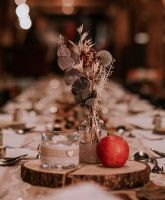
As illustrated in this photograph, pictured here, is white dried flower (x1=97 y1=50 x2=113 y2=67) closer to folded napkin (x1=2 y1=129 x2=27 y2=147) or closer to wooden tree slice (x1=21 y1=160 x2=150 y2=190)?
wooden tree slice (x1=21 y1=160 x2=150 y2=190)

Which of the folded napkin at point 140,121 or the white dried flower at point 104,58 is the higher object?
the white dried flower at point 104,58

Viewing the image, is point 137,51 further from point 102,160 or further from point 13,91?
point 102,160

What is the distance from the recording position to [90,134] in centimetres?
241

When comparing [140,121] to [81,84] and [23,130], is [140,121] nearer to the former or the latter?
[23,130]

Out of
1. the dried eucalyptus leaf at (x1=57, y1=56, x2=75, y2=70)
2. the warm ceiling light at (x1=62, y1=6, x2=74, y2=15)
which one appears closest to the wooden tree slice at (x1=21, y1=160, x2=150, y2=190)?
the dried eucalyptus leaf at (x1=57, y1=56, x2=75, y2=70)

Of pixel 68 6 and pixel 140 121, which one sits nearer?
pixel 140 121

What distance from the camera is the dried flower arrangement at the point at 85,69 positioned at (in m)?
2.34

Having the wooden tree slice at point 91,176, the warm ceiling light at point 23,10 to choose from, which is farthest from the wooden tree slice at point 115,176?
the warm ceiling light at point 23,10

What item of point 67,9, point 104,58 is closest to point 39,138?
point 104,58

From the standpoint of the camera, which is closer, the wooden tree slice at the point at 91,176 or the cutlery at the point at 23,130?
the wooden tree slice at the point at 91,176

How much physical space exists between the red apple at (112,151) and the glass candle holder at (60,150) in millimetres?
101

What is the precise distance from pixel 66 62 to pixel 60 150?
0.41 m

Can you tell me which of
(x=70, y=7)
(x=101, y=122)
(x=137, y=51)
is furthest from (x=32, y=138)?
(x=70, y=7)

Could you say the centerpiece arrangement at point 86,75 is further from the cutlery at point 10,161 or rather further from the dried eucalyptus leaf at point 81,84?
Result: the cutlery at point 10,161
